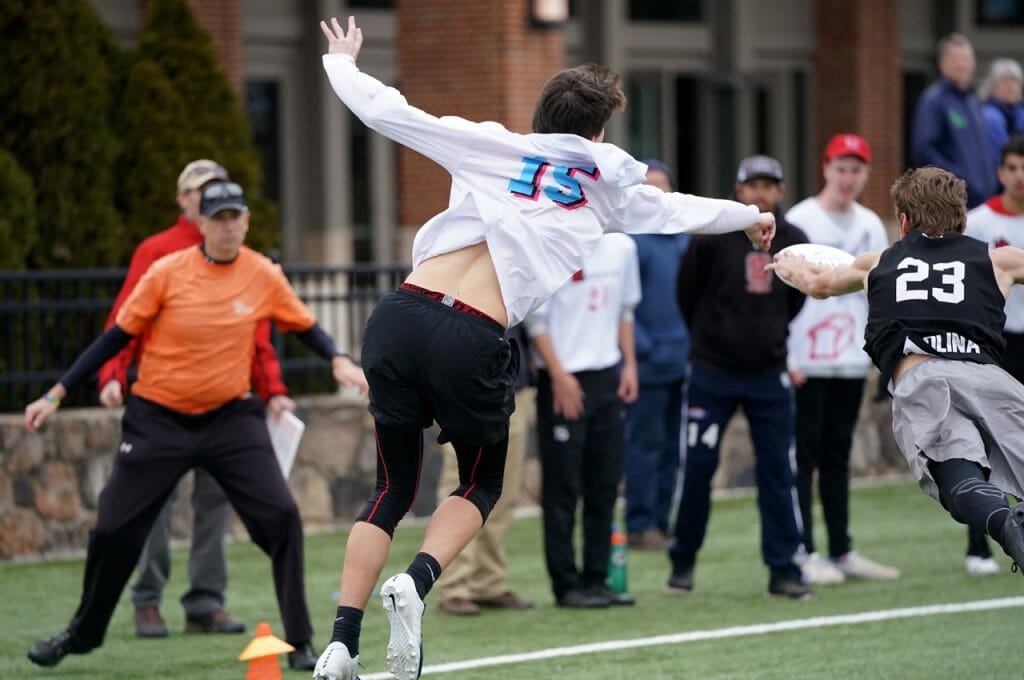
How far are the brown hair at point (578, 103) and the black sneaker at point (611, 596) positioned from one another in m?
3.69

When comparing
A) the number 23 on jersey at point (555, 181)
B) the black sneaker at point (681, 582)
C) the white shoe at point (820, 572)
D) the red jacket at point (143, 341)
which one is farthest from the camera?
the white shoe at point (820, 572)

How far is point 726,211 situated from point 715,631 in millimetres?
2748

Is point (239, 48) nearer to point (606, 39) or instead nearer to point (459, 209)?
point (606, 39)

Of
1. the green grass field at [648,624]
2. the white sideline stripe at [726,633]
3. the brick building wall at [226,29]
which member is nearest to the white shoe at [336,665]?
the white sideline stripe at [726,633]

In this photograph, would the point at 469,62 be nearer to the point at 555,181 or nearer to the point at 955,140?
the point at 955,140

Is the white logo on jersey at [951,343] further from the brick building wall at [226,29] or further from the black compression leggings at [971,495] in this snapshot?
the brick building wall at [226,29]

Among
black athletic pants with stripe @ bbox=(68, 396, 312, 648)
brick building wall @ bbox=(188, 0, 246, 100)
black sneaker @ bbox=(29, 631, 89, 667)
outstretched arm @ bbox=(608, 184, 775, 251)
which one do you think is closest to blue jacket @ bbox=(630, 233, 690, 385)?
black athletic pants with stripe @ bbox=(68, 396, 312, 648)

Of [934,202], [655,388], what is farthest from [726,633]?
[655,388]

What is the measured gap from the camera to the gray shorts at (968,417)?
6703 millimetres

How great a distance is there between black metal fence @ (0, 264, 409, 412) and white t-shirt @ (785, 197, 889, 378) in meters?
3.71

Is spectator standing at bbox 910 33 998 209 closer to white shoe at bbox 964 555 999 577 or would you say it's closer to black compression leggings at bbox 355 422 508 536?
white shoe at bbox 964 555 999 577

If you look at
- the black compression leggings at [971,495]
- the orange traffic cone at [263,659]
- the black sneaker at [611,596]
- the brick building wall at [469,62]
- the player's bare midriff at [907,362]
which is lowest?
the black sneaker at [611,596]

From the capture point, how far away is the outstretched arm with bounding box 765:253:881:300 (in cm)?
707

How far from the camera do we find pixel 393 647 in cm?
592
